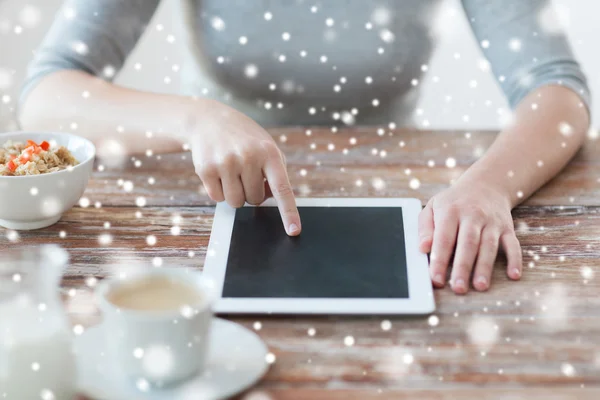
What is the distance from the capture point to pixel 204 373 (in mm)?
552

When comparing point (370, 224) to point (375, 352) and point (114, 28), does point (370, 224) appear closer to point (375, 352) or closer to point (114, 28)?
point (375, 352)

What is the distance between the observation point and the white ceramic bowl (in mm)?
797

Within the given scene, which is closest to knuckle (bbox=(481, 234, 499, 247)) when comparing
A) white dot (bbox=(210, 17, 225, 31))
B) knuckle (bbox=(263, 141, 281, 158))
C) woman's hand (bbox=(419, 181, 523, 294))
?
woman's hand (bbox=(419, 181, 523, 294))

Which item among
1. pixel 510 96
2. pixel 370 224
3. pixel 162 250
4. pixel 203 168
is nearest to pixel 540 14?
pixel 510 96

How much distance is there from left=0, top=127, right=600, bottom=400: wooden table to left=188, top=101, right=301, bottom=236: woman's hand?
0.17ft

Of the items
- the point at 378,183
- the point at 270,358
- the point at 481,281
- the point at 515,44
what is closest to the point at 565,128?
the point at 515,44

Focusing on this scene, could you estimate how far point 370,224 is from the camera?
0.85 m

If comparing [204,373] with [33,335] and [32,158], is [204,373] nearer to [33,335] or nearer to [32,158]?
[33,335]

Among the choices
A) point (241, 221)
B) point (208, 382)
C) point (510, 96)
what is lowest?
point (510, 96)

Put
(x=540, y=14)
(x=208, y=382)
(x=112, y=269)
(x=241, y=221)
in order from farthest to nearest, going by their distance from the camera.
→ (x=540, y=14) → (x=241, y=221) → (x=112, y=269) → (x=208, y=382)

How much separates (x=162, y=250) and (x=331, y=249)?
21 centimetres

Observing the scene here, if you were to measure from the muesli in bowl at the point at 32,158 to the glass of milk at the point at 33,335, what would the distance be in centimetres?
34

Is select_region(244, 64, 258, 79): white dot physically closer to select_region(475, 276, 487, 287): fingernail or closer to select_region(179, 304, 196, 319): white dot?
select_region(475, 276, 487, 287): fingernail

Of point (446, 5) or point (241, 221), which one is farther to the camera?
point (446, 5)
